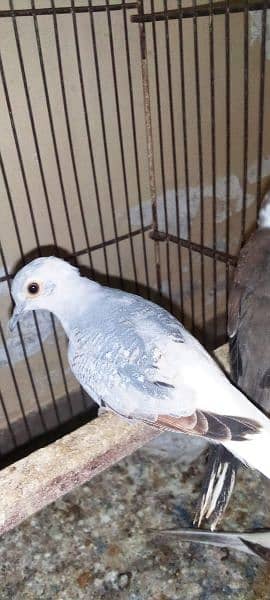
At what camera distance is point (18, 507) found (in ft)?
4.03

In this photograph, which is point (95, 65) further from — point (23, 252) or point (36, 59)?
point (23, 252)

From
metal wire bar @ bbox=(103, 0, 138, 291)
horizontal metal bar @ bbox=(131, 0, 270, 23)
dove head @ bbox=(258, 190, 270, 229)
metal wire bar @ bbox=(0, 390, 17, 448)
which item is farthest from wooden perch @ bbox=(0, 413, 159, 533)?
horizontal metal bar @ bbox=(131, 0, 270, 23)

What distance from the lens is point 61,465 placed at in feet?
4.20

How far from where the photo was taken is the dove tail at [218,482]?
126 centimetres

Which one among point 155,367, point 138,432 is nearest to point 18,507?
point 138,432

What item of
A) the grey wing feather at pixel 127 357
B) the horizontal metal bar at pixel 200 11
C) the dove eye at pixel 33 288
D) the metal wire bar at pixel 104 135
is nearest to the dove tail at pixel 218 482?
the grey wing feather at pixel 127 357

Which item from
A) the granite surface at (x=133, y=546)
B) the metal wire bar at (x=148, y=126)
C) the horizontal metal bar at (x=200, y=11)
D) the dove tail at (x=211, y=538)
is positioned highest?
the horizontal metal bar at (x=200, y=11)

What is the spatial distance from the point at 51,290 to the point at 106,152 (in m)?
0.74

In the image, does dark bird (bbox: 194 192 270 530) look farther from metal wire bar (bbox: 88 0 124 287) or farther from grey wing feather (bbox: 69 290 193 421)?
metal wire bar (bbox: 88 0 124 287)

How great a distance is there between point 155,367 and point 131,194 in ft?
→ 3.40

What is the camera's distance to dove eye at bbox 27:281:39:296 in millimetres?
1253

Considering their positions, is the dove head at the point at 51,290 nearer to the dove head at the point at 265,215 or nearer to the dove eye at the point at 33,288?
the dove eye at the point at 33,288

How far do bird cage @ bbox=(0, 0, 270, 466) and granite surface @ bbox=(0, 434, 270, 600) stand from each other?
21.5 inches

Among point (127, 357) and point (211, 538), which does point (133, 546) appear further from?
point (127, 357)
